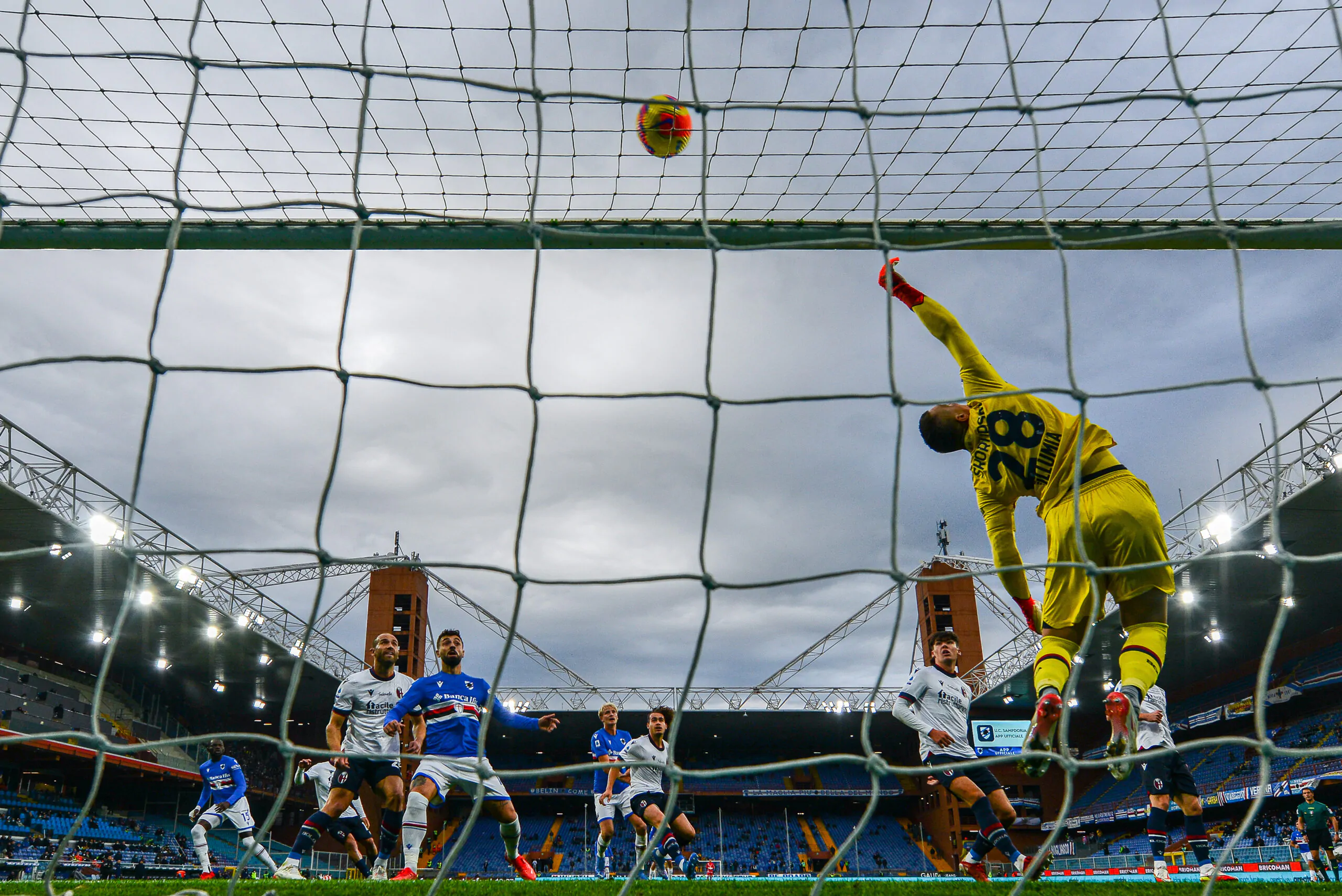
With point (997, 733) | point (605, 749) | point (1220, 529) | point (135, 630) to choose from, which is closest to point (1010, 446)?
point (605, 749)

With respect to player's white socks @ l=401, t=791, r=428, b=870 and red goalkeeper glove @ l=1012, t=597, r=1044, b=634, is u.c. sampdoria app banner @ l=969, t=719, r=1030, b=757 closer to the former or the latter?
player's white socks @ l=401, t=791, r=428, b=870

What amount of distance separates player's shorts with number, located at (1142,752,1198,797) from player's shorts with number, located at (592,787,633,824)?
4.54 metres

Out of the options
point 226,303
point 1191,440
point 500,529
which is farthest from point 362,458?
point 500,529

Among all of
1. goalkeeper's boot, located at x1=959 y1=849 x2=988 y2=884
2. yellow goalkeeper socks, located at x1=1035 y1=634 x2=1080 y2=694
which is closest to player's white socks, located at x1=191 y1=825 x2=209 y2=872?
goalkeeper's boot, located at x1=959 y1=849 x2=988 y2=884

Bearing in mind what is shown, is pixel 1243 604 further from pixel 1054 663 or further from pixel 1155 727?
pixel 1054 663

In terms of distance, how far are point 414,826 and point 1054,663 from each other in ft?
15.7

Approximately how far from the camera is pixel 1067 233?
4.52m

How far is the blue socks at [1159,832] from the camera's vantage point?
724 cm

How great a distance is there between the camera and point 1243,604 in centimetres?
2223

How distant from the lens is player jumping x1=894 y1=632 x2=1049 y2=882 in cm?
553

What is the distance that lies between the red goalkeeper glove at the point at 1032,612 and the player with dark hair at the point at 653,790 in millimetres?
4476

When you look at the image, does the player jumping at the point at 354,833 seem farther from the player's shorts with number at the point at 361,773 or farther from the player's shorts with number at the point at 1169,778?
the player's shorts with number at the point at 1169,778

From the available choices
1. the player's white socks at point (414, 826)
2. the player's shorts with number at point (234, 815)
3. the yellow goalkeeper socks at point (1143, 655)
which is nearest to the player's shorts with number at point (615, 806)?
the player's white socks at point (414, 826)

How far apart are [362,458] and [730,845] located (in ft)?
111
